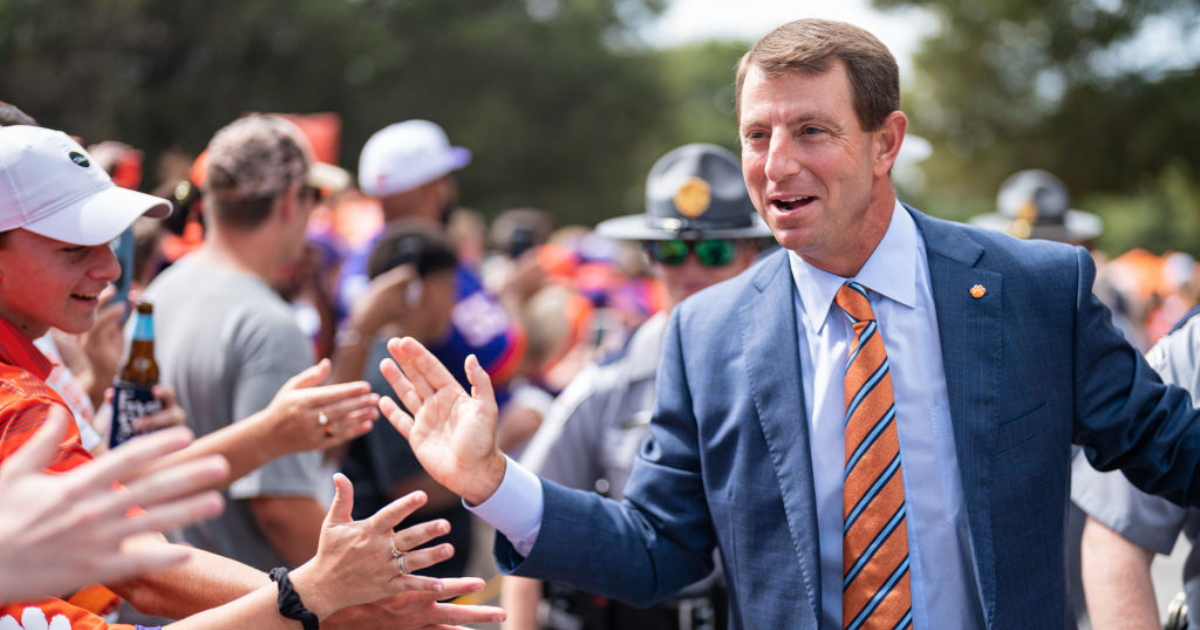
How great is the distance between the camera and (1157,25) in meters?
35.1

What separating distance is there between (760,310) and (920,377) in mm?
421

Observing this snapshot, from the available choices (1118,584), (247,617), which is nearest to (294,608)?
(247,617)

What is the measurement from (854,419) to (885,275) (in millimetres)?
372

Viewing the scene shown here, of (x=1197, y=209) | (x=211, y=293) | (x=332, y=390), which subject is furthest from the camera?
(x=1197, y=209)

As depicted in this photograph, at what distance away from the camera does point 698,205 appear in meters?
4.12

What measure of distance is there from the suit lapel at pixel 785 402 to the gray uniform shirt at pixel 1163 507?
986mm

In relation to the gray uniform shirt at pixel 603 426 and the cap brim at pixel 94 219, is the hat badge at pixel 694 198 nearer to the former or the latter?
the gray uniform shirt at pixel 603 426

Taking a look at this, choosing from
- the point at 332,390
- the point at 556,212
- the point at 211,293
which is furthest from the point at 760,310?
the point at 556,212

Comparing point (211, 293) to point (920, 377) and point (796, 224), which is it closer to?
point (796, 224)

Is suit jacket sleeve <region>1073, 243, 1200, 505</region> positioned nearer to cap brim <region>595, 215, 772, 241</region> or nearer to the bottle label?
cap brim <region>595, 215, 772, 241</region>

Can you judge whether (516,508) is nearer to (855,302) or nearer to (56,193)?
(855,302)

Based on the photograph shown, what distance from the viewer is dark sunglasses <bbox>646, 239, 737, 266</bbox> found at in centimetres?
406

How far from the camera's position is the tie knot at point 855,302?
2.68 m

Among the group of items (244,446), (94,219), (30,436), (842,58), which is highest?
(842,58)
